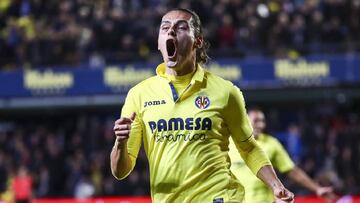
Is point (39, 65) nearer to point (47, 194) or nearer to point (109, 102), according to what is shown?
point (109, 102)

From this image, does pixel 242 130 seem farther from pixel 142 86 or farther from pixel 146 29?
pixel 146 29

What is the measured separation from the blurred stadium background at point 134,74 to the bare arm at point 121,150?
47.6 ft

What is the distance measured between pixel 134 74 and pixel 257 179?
14.8m

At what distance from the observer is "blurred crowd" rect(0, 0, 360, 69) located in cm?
2227

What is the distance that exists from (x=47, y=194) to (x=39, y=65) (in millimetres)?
4064

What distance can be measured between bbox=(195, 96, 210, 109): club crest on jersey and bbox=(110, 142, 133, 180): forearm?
52cm

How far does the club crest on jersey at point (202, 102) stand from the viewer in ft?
19.1

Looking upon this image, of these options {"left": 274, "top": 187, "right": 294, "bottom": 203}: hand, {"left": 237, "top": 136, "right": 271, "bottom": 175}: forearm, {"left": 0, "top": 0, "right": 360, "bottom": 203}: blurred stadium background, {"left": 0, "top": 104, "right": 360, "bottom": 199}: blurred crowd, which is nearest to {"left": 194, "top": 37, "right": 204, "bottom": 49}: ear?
{"left": 237, "top": 136, "right": 271, "bottom": 175}: forearm

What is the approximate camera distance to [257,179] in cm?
941

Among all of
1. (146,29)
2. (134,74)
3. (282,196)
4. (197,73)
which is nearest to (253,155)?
(282,196)

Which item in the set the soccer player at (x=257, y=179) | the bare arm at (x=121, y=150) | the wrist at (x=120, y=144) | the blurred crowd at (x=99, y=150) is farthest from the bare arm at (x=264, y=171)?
the blurred crowd at (x=99, y=150)

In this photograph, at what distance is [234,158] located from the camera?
30.7ft

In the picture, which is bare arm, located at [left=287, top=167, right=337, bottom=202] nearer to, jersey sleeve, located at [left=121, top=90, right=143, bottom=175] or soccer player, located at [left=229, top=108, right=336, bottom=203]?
soccer player, located at [left=229, top=108, right=336, bottom=203]

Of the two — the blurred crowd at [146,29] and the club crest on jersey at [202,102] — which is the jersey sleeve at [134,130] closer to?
the club crest on jersey at [202,102]
